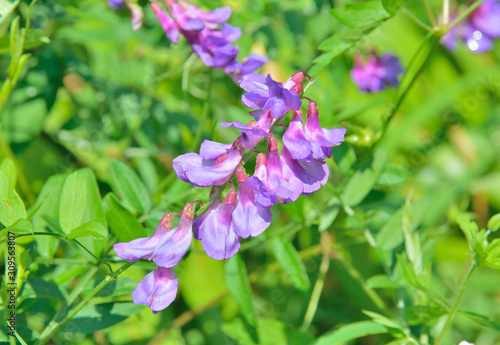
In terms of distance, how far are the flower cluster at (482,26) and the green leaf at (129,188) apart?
1007mm

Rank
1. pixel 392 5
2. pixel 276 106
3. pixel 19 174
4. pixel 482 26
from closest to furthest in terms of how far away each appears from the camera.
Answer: pixel 276 106
pixel 392 5
pixel 19 174
pixel 482 26

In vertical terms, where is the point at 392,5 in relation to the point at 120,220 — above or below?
above

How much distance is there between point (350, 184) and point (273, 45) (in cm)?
61

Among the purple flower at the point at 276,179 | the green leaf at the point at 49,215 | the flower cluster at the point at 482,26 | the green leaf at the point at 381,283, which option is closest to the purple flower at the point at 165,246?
the purple flower at the point at 276,179

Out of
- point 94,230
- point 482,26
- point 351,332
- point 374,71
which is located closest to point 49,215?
point 94,230

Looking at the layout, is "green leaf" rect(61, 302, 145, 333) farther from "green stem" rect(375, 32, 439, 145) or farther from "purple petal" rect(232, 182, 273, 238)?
"green stem" rect(375, 32, 439, 145)

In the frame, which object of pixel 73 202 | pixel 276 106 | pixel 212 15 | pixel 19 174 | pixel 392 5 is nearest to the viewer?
pixel 276 106

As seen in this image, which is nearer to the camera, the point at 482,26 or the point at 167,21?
the point at 167,21

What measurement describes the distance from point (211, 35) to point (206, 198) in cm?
31

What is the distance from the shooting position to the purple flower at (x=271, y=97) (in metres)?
0.66

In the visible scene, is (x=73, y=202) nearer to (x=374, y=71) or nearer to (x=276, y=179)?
(x=276, y=179)

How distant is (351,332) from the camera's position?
95cm

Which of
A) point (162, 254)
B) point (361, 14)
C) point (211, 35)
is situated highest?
point (361, 14)

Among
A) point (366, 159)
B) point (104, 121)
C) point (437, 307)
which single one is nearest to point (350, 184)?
point (366, 159)
